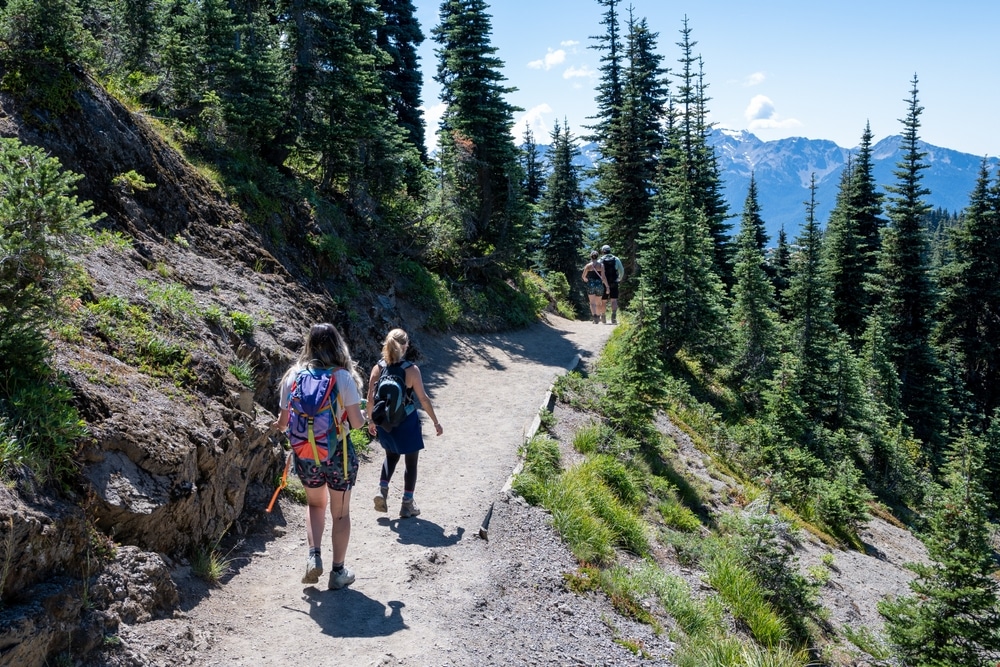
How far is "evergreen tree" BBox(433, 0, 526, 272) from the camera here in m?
20.1

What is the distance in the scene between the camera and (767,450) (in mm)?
16328

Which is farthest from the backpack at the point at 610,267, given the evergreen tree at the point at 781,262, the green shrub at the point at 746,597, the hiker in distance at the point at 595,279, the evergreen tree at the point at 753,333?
the evergreen tree at the point at 781,262

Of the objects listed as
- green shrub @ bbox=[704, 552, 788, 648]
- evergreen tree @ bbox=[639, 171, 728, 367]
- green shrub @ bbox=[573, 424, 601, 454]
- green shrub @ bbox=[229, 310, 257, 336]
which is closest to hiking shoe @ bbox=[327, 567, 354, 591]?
green shrub @ bbox=[229, 310, 257, 336]

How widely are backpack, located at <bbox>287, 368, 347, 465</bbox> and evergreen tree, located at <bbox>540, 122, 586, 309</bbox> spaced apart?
2647 cm

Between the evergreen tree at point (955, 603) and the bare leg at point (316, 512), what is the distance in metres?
7.94

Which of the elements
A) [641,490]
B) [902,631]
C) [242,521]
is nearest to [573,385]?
[641,490]

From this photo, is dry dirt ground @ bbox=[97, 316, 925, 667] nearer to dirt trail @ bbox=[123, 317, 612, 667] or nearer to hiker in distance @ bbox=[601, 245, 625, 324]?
dirt trail @ bbox=[123, 317, 612, 667]

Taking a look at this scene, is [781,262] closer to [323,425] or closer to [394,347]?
[394,347]

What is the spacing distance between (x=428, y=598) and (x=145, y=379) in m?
3.46

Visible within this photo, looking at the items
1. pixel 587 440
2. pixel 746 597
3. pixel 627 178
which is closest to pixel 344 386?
pixel 746 597

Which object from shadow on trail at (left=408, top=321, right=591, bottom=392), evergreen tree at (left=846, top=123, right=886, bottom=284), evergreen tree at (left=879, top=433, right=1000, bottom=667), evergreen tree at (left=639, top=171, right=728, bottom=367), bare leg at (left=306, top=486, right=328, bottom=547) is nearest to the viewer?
bare leg at (left=306, top=486, right=328, bottom=547)

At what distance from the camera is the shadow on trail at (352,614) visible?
5.45 m

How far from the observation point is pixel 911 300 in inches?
1307

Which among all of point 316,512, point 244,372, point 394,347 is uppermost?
point 394,347
